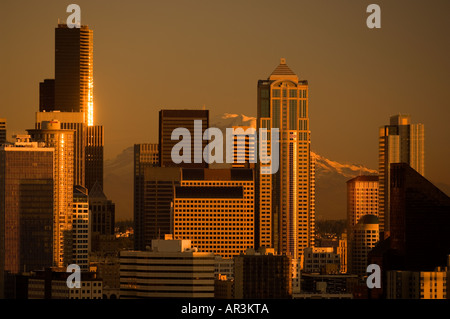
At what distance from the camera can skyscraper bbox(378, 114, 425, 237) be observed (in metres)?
128

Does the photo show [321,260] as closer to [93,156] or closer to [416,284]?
[93,156]

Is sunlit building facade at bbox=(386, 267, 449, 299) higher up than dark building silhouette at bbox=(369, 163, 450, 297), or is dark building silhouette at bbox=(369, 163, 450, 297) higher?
dark building silhouette at bbox=(369, 163, 450, 297)

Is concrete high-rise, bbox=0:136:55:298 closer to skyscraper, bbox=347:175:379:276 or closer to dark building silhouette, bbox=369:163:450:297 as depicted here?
dark building silhouette, bbox=369:163:450:297

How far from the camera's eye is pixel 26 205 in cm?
10906

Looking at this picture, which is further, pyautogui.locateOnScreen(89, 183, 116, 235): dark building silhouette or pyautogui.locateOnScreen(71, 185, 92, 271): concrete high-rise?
pyautogui.locateOnScreen(89, 183, 116, 235): dark building silhouette

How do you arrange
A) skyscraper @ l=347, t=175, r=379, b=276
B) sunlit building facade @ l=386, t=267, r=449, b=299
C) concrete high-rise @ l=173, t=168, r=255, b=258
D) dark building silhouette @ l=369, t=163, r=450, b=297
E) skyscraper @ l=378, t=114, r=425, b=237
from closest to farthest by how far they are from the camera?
sunlit building facade @ l=386, t=267, r=449, b=299 < dark building silhouette @ l=369, t=163, r=450, b=297 < skyscraper @ l=347, t=175, r=379, b=276 < skyscraper @ l=378, t=114, r=425, b=237 < concrete high-rise @ l=173, t=168, r=255, b=258

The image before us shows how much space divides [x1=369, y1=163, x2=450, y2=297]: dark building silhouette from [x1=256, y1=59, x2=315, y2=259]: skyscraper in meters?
29.1

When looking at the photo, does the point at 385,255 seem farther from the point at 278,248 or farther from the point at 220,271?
the point at 278,248

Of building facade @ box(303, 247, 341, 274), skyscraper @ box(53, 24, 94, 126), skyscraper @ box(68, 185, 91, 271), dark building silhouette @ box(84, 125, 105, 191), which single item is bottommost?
building facade @ box(303, 247, 341, 274)

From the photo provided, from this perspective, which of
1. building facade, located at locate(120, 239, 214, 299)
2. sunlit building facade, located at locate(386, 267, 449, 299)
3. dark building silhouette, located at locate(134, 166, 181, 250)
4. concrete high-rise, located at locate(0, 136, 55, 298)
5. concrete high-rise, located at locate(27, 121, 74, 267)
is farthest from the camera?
dark building silhouette, located at locate(134, 166, 181, 250)

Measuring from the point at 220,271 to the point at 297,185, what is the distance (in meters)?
47.1

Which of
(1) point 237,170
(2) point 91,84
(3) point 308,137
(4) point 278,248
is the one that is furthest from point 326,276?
(2) point 91,84

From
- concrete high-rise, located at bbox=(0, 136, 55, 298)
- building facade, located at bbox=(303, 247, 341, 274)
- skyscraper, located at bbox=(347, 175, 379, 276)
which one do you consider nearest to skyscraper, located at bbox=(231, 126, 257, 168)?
skyscraper, located at bbox=(347, 175, 379, 276)

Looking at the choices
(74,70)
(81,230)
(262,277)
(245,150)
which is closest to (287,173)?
(245,150)
